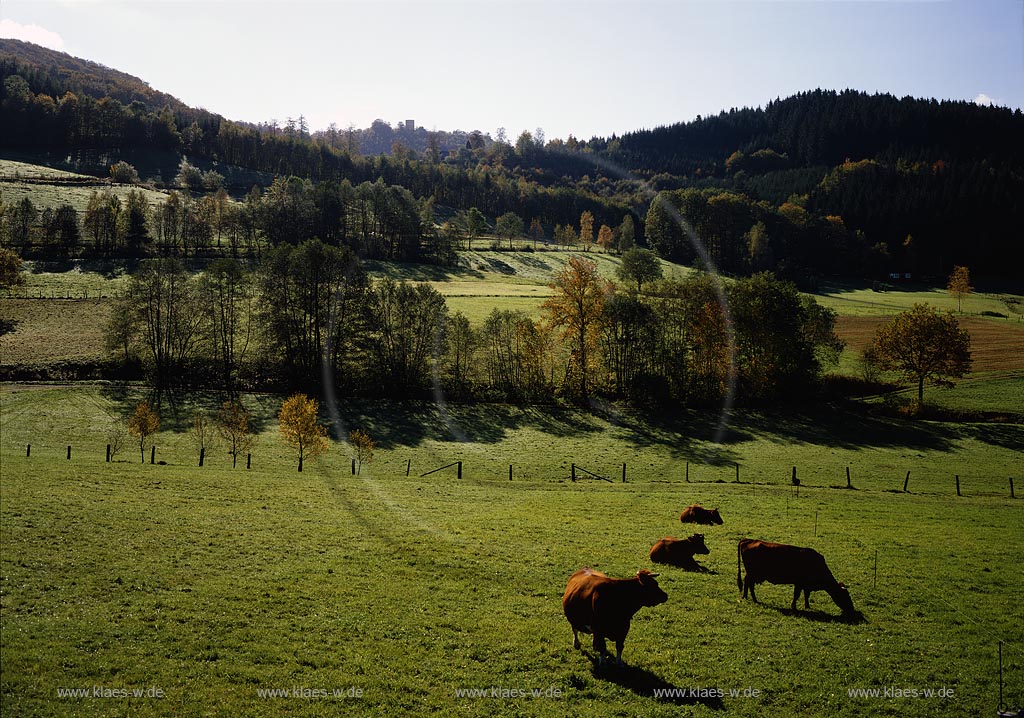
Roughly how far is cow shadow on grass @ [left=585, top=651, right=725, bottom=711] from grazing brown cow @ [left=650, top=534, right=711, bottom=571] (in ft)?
25.1

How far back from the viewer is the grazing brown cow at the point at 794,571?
16812 millimetres

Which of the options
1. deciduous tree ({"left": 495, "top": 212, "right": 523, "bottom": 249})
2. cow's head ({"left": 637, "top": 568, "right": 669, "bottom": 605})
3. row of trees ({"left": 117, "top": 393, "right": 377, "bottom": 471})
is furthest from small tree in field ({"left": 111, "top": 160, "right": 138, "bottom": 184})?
cow's head ({"left": 637, "top": 568, "right": 669, "bottom": 605})

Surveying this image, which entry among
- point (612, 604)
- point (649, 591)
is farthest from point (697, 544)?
point (612, 604)

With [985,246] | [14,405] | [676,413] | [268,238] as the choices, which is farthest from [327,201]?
[985,246]

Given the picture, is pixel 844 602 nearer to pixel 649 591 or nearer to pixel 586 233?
pixel 649 591

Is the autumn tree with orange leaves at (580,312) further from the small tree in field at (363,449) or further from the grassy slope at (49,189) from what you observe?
the grassy slope at (49,189)

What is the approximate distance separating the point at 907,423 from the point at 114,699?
221ft

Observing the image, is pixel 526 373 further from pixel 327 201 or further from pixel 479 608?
pixel 327 201

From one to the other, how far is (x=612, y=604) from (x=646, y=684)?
1.72 m

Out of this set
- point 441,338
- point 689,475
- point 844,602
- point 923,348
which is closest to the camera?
point 844,602

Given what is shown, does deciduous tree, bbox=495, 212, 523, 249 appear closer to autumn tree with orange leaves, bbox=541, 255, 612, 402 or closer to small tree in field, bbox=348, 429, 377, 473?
autumn tree with orange leaves, bbox=541, 255, 612, 402

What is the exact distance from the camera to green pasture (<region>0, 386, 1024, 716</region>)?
1242 cm

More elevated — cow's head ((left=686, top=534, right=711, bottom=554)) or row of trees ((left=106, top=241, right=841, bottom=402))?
row of trees ((left=106, top=241, right=841, bottom=402))

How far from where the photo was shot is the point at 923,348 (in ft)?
217
